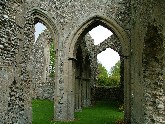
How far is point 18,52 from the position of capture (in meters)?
7.04

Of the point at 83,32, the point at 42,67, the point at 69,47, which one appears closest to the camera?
the point at 69,47

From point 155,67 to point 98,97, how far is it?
18.0 meters

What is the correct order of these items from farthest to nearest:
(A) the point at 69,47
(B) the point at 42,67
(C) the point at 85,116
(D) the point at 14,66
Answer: (B) the point at 42,67, (C) the point at 85,116, (A) the point at 69,47, (D) the point at 14,66

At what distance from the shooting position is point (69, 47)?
1323cm

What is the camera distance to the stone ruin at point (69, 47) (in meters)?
6.38

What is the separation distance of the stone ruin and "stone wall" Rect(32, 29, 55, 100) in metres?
8.80

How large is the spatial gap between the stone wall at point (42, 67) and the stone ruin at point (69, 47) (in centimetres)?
880

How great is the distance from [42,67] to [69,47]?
9550 mm

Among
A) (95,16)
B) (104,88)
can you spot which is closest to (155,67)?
(95,16)

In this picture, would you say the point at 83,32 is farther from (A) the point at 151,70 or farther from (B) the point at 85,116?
(A) the point at 151,70

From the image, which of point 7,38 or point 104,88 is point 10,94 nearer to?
point 7,38

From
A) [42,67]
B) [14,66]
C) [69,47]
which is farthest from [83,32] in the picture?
[42,67]

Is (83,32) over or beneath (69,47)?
over

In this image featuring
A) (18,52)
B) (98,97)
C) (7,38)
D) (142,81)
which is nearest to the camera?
(7,38)
